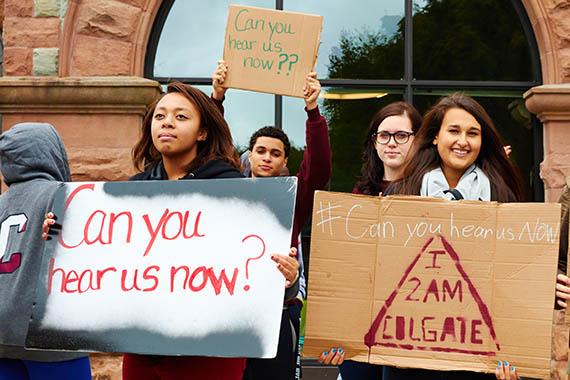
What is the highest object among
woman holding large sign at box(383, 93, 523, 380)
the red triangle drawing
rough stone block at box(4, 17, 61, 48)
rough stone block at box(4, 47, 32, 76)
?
rough stone block at box(4, 17, 61, 48)

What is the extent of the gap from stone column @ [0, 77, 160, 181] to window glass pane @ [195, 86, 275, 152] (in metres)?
0.87

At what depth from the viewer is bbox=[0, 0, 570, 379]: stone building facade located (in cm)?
641

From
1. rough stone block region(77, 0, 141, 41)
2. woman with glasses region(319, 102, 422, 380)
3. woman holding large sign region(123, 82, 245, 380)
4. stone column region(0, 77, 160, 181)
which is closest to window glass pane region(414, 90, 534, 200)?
stone column region(0, 77, 160, 181)

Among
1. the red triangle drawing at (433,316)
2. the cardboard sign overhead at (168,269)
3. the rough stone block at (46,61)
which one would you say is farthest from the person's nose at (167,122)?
the rough stone block at (46,61)

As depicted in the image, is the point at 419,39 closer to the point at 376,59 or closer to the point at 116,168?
the point at 376,59

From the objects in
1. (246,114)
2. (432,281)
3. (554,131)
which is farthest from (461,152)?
(246,114)

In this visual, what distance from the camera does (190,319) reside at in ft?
9.45

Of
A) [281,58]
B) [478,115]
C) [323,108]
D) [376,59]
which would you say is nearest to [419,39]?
[376,59]

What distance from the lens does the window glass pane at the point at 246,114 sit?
7.16 m

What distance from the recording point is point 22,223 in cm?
331

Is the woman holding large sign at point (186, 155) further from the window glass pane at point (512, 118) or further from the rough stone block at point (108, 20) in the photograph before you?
the window glass pane at point (512, 118)

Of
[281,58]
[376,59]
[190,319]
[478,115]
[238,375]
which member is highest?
[376,59]

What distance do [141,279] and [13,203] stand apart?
2.41 feet

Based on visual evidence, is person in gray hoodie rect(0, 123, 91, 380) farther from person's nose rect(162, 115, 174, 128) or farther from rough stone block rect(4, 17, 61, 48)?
rough stone block rect(4, 17, 61, 48)
